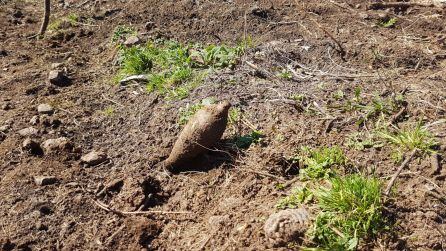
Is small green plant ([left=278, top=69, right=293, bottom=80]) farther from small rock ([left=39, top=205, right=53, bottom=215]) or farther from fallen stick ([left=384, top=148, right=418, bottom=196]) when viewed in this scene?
small rock ([left=39, top=205, right=53, bottom=215])

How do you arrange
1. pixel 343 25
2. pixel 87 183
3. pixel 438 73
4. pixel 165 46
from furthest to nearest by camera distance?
1. pixel 343 25
2. pixel 165 46
3. pixel 438 73
4. pixel 87 183

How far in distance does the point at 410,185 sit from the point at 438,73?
5.31ft

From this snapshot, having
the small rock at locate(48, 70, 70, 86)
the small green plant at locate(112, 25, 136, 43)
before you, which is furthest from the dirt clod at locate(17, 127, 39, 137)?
the small green plant at locate(112, 25, 136, 43)

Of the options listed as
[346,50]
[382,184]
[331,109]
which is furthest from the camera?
[346,50]

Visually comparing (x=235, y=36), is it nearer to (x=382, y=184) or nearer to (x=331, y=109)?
(x=331, y=109)

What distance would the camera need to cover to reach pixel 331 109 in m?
3.51

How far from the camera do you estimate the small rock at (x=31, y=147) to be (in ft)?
11.3

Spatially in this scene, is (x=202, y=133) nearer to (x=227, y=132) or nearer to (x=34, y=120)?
(x=227, y=132)

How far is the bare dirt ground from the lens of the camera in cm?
276

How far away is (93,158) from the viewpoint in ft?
11.0

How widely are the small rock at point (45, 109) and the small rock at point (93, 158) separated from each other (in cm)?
76

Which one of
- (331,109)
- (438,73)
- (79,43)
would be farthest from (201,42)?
(438,73)

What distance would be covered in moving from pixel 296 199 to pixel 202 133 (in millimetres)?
751

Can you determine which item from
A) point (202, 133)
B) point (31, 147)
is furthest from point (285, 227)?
point (31, 147)
